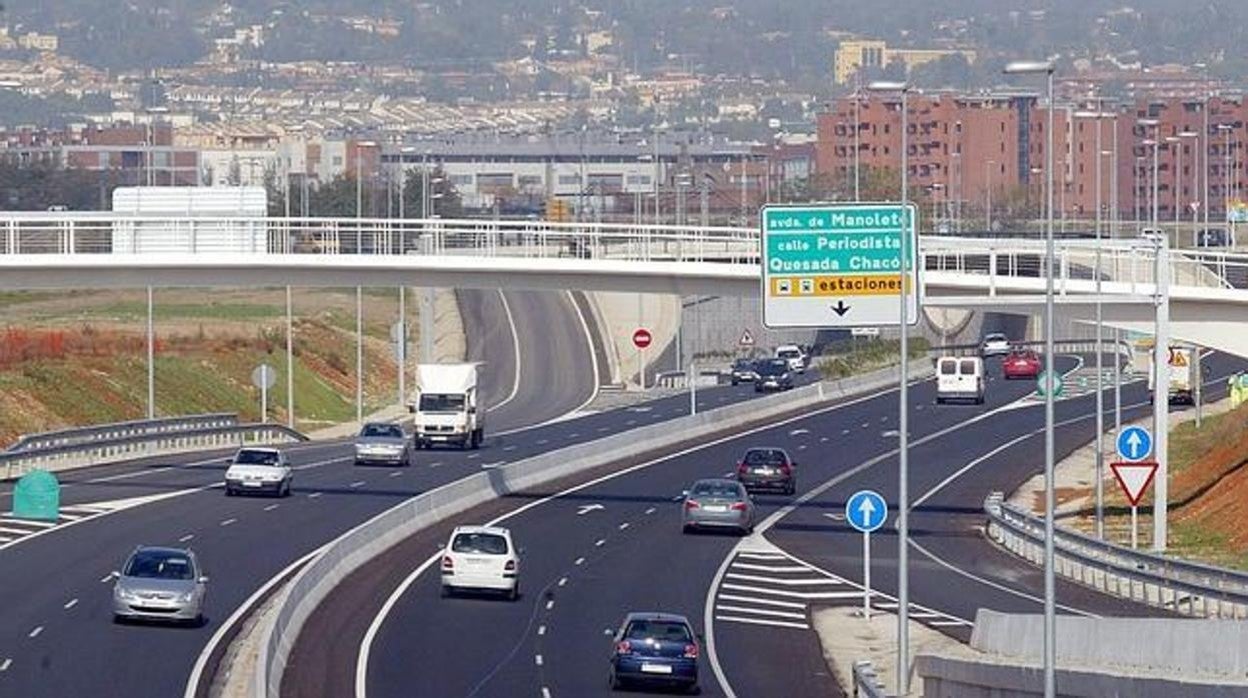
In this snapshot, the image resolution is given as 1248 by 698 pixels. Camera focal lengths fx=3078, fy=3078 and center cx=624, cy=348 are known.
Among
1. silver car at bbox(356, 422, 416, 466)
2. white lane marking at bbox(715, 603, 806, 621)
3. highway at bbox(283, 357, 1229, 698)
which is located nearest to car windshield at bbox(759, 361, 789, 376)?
highway at bbox(283, 357, 1229, 698)

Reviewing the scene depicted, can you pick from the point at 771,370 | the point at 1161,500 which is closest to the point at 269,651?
the point at 1161,500

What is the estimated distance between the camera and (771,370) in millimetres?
122438

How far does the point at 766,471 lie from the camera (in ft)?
251

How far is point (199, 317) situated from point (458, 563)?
95329 millimetres

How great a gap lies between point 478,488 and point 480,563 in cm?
1959

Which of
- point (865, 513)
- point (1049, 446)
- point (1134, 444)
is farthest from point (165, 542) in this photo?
point (1049, 446)

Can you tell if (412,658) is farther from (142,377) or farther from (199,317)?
(199,317)

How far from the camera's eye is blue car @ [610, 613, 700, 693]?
41.7m

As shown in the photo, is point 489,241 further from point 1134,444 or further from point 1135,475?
point 1135,475

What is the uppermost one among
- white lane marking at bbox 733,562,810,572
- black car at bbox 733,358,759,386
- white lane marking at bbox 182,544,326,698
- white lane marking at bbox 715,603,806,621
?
white lane marking at bbox 182,544,326,698

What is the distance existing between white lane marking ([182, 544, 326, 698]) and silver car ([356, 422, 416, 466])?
912 inches

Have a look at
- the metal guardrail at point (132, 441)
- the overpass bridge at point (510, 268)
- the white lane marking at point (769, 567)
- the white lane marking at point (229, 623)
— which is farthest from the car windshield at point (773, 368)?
the white lane marking at point (229, 623)

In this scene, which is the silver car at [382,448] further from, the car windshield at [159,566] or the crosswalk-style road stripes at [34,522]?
the car windshield at [159,566]

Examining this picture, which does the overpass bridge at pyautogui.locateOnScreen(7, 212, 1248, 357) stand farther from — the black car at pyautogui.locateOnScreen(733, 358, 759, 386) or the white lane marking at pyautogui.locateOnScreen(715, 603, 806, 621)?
the black car at pyautogui.locateOnScreen(733, 358, 759, 386)
